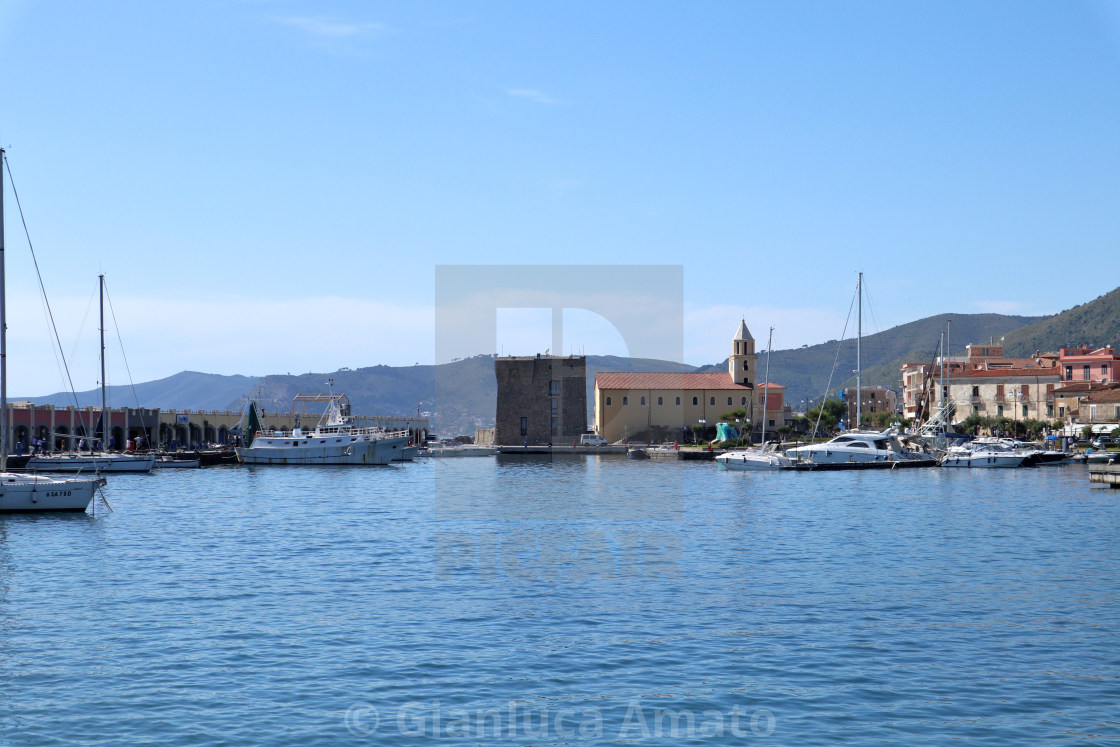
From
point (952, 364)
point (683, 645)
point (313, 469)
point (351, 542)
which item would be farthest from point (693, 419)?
point (683, 645)

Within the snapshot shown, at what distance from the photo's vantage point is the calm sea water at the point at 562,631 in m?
10.9

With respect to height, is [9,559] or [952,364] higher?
[952,364]

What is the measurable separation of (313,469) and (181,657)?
2114 inches

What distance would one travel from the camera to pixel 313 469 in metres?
65.9

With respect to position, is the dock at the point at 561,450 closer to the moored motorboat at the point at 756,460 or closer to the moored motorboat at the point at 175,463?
the moored motorboat at the point at 756,460

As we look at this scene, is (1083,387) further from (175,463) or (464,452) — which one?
(175,463)

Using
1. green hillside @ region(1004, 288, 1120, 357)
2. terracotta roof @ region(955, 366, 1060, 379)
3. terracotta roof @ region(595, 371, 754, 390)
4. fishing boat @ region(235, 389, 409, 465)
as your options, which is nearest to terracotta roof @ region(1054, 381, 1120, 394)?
terracotta roof @ region(955, 366, 1060, 379)

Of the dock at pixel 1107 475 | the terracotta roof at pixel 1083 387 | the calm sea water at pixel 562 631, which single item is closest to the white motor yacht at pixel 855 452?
the dock at pixel 1107 475

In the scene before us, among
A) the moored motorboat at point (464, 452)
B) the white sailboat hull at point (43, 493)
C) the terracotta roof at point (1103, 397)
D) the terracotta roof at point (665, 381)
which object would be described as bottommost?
the moored motorboat at point (464, 452)

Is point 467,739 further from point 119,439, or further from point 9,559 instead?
point 119,439

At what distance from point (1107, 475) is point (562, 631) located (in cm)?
3787

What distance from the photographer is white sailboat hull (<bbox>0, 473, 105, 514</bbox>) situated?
31.5 m

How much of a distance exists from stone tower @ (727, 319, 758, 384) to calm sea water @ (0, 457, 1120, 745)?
66.3 m

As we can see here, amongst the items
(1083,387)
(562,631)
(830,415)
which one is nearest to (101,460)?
(562,631)
